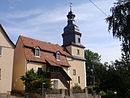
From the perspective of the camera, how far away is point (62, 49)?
4438 centimetres

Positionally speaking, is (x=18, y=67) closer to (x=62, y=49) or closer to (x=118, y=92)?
(x=62, y=49)

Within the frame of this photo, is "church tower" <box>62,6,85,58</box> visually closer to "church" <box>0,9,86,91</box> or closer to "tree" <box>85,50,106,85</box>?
"church" <box>0,9,86,91</box>

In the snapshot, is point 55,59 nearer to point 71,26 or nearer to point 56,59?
point 56,59

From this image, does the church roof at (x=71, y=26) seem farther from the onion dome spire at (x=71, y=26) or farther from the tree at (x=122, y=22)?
the tree at (x=122, y=22)

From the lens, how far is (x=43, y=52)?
3791 cm

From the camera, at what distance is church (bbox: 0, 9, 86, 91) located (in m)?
34.5

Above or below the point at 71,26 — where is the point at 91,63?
below

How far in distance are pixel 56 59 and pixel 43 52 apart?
10.1 ft

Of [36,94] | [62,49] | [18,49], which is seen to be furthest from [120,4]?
[62,49]

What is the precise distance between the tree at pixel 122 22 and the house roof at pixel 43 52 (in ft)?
55.5

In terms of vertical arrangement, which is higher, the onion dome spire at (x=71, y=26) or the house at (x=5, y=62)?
the onion dome spire at (x=71, y=26)

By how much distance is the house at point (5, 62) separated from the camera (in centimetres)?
2916

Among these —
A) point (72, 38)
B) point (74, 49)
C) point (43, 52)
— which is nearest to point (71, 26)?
point (72, 38)

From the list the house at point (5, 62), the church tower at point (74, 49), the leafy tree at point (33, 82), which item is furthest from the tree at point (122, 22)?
the church tower at point (74, 49)
